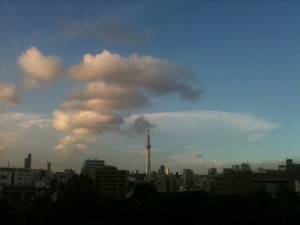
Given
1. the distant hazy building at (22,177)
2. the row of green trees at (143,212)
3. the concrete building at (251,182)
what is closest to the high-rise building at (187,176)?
the concrete building at (251,182)

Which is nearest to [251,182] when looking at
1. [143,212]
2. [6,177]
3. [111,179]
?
[111,179]

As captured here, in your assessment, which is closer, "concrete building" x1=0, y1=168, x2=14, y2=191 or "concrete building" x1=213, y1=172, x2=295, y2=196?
"concrete building" x1=0, y1=168, x2=14, y2=191

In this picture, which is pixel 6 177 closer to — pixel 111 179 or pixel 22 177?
pixel 22 177

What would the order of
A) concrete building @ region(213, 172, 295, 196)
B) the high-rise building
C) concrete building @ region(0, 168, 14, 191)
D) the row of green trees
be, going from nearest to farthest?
the row of green trees, concrete building @ region(0, 168, 14, 191), concrete building @ region(213, 172, 295, 196), the high-rise building

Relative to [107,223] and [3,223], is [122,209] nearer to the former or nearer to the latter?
[107,223]

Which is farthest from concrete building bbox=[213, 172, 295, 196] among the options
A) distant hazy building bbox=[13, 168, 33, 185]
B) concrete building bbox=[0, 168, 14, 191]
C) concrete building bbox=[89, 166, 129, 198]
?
concrete building bbox=[0, 168, 14, 191]

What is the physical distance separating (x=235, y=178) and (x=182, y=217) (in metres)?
29.1

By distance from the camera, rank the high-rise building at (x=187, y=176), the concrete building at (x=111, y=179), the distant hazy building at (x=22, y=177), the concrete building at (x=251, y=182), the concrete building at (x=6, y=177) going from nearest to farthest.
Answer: the concrete building at (x=6, y=177) < the distant hazy building at (x=22, y=177) < the concrete building at (x=251, y=182) < the concrete building at (x=111, y=179) < the high-rise building at (x=187, y=176)

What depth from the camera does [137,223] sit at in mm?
21719

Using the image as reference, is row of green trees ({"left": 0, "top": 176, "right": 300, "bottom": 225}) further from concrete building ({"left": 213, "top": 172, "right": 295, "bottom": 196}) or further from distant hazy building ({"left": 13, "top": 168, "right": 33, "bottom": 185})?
distant hazy building ({"left": 13, "top": 168, "right": 33, "bottom": 185})

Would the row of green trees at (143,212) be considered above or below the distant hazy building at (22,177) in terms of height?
below

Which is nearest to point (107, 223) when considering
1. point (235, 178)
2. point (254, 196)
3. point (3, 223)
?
point (3, 223)

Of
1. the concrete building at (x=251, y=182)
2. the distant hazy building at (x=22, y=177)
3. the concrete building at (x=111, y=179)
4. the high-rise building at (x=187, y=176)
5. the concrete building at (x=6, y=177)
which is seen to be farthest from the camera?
the high-rise building at (x=187, y=176)

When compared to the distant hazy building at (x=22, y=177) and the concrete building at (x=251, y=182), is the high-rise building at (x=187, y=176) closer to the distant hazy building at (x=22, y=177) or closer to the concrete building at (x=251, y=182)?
the concrete building at (x=251, y=182)
